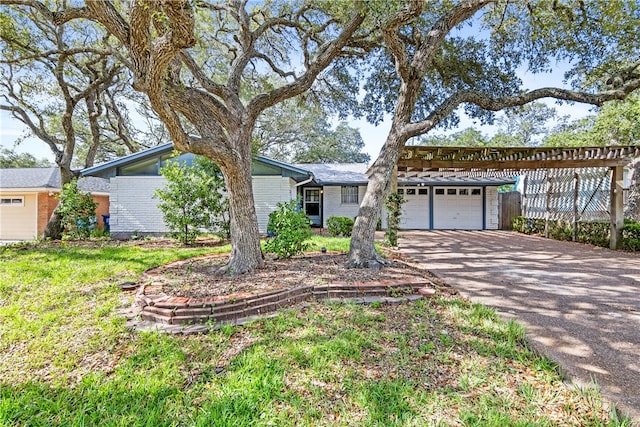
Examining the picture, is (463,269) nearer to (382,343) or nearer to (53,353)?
(382,343)

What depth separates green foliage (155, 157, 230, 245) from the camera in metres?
8.99

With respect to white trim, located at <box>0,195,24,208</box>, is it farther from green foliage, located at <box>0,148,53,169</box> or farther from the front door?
green foliage, located at <box>0,148,53,169</box>

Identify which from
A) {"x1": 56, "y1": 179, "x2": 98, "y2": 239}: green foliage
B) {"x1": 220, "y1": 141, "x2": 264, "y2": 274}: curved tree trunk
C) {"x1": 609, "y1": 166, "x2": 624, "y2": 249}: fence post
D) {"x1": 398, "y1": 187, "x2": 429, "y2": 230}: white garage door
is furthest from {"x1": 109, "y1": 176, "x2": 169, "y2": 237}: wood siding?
{"x1": 609, "y1": 166, "x2": 624, "y2": 249}: fence post

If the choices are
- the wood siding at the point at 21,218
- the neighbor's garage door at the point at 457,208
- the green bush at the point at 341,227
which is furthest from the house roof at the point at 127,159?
the neighbor's garage door at the point at 457,208

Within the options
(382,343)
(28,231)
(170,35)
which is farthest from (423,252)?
(28,231)

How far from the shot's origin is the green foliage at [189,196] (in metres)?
8.99

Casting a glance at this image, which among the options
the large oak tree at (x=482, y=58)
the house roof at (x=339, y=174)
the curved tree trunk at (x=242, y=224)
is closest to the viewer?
the curved tree trunk at (x=242, y=224)

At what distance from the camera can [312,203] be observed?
15953 millimetres

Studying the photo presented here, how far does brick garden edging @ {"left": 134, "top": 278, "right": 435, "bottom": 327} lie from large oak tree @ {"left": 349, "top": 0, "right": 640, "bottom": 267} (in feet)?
4.09

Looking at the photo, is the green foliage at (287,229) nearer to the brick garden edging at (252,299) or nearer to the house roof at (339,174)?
the brick garden edging at (252,299)

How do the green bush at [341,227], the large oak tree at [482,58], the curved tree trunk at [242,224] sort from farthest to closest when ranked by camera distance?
the green bush at [341,227]
the large oak tree at [482,58]
the curved tree trunk at [242,224]

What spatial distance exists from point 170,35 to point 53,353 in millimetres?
3550

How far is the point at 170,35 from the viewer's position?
3357 mm

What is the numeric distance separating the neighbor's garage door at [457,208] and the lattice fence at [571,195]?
2336 millimetres
